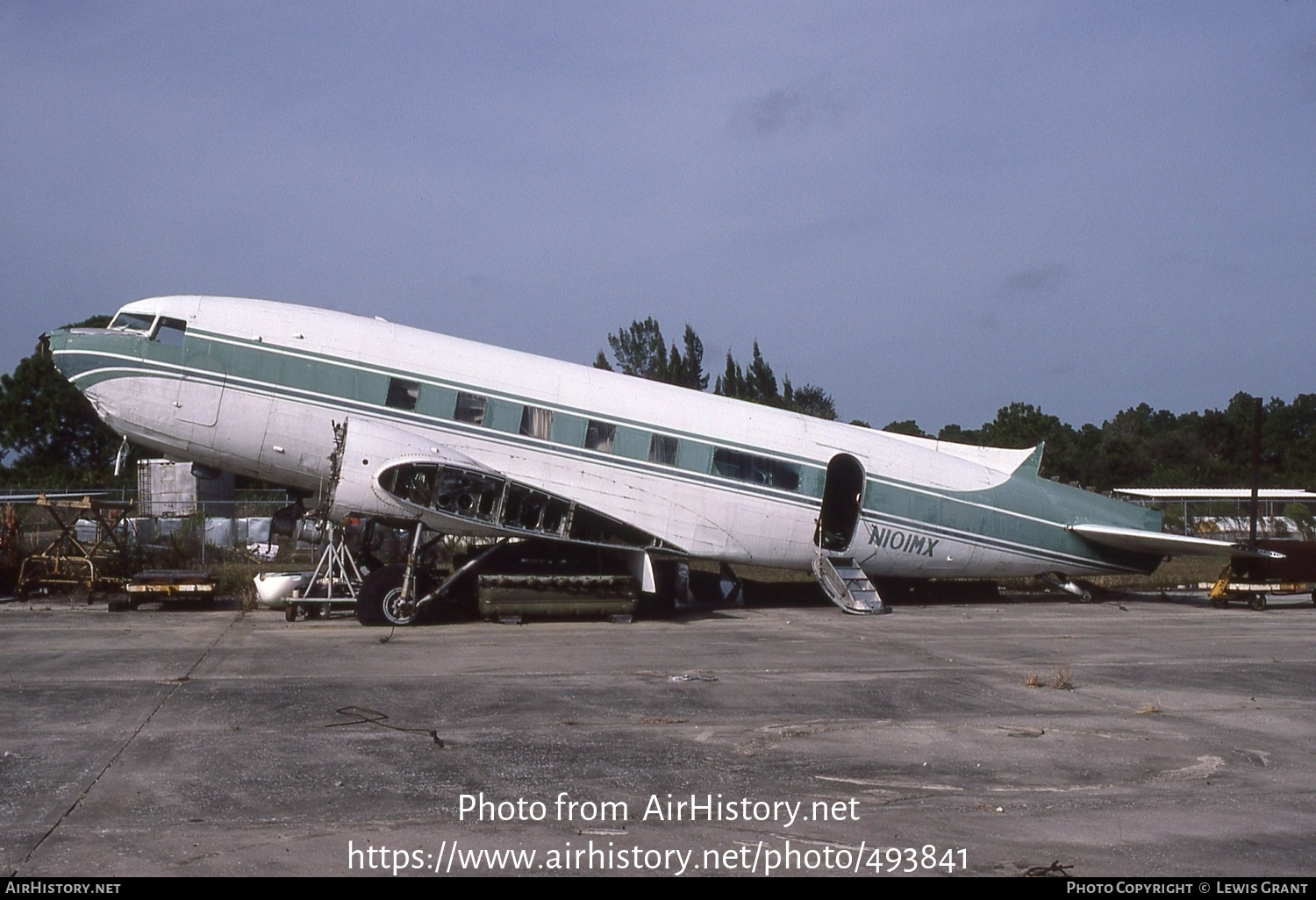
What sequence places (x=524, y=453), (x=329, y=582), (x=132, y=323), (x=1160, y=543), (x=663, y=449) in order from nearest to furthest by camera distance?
(x=132, y=323), (x=329, y=582), (x=524, y=453), (x=663, y=449), (x=1160, y=543)

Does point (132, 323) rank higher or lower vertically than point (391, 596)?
higher

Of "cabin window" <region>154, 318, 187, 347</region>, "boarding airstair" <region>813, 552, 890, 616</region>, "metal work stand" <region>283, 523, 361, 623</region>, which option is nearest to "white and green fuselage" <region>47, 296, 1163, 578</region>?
"cabin window" <region>154, 318, 187, 347</region>

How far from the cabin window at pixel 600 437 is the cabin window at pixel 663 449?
2.39 feet

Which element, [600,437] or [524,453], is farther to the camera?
[600,437]

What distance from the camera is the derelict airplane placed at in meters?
17.6

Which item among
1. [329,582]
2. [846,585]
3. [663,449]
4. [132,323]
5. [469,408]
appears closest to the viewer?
[132,323]

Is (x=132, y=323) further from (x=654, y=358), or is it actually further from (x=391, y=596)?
(x=654, y=358)

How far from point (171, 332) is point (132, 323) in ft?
2.60

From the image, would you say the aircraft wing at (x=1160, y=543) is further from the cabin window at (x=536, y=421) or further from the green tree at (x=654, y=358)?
the green tree at (x=654, y=358)

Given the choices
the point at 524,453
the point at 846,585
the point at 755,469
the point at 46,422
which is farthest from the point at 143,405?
the point at 46,422

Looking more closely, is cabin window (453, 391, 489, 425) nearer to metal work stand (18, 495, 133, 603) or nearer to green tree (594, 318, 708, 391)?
metal work stand (18, 495, 133, 603)

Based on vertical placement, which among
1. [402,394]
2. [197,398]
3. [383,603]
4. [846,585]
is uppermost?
[402,394]

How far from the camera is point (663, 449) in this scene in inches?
776
